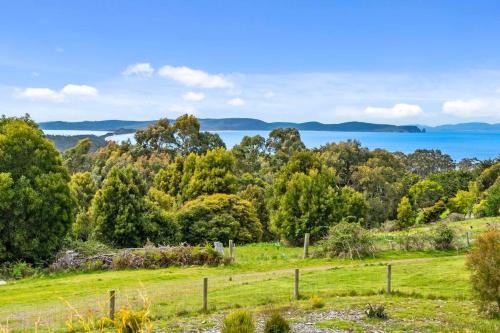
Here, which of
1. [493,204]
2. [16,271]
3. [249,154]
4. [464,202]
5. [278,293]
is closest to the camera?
[278,293]

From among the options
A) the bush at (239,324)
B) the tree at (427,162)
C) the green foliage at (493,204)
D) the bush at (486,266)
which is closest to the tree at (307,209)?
the bush at (486,266)

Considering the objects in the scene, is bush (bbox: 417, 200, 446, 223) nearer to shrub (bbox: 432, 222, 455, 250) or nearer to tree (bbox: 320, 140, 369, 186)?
tree (bbox: 320, 140, 369, 186)

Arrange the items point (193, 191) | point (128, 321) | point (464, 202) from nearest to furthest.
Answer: point (128, 321) → point (193, 191) → point (464, 202)

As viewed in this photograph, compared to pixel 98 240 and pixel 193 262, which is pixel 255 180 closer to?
pixel 98 240

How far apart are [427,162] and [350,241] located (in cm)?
9060

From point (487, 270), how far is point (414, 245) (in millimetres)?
15034

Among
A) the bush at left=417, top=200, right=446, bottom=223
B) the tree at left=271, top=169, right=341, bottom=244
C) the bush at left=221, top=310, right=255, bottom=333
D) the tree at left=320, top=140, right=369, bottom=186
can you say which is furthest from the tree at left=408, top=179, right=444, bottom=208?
the bush at left=221, top=310, right=255, bottom=333

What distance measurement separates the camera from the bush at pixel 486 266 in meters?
12.0

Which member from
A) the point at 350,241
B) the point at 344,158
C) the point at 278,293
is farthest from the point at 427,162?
the point at 278,293

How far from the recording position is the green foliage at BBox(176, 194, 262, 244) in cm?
3762

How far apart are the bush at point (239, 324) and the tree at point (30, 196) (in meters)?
19.0

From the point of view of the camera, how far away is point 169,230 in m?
34.8

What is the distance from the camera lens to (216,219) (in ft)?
124

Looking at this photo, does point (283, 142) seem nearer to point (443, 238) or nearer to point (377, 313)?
point (443, 238)
